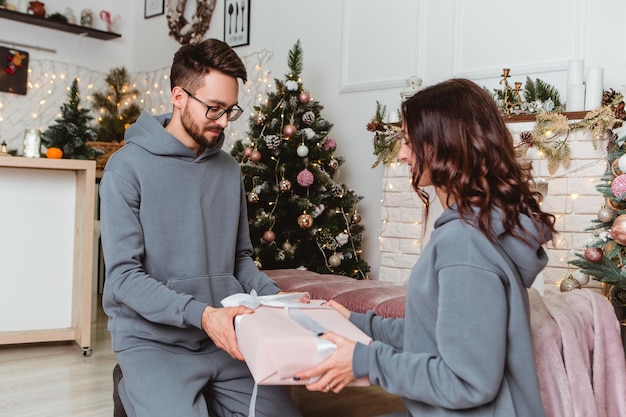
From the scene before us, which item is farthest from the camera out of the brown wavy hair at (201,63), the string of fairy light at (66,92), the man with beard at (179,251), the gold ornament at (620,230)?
the string of fairy light at (66,92)

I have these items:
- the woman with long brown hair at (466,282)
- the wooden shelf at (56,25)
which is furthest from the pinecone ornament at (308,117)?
the wooden shelf at (56,25)

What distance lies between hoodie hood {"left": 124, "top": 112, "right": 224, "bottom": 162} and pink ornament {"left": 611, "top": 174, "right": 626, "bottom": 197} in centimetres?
162

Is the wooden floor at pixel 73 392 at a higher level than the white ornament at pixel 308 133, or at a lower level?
lower

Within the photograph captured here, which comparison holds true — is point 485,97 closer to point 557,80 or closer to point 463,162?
point 463,162

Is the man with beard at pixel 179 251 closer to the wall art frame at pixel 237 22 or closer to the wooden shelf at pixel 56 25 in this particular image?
the wall art frame at pixel 237 22

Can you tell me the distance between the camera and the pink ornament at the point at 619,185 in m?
2.47

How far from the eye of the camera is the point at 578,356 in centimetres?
151

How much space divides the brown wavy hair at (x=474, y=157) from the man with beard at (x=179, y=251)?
754 mm

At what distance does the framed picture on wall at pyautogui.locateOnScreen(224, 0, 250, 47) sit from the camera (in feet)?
16.2

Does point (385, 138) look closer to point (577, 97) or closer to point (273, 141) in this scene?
point (273, 141)

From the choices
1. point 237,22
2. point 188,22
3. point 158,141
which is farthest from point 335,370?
point 188,22

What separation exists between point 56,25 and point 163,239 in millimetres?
4440

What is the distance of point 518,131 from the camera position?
318 centimetres

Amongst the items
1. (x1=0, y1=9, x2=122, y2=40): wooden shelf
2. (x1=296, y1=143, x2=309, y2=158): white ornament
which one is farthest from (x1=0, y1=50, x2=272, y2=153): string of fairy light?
(x1=296, y1=143, x2=309, y2=158): white ornament
